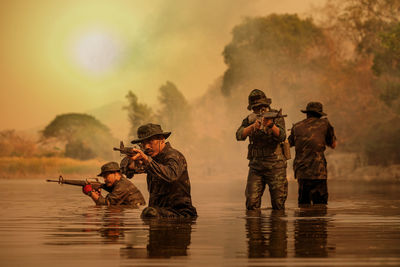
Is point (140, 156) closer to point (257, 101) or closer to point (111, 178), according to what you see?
point (257, 101)

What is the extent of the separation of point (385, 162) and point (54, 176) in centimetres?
2046

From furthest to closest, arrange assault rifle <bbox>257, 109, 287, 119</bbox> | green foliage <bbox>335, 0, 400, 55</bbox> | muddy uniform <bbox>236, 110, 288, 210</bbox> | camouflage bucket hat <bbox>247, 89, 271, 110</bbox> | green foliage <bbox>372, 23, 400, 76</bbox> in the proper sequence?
1. green foliage <bbox>335, 0, 400, 55</bbox>
2. green foliage <bbox>372, 23, 400, 76</bbox>
3. muddy uniform <bbox>236, 110, 288, 210</bbox>
4. camouflage bucket hat <bbox>247, 89, 271, 110</bbox>
5. assault rifle <bbox>257, 109, 287, 119</bbox>

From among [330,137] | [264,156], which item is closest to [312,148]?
[330,137]

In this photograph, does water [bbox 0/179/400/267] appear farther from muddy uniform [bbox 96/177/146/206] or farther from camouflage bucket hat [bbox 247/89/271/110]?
muddy uniform [bbox 96/177/146/206]

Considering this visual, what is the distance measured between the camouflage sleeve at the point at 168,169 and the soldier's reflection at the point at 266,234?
114 centimetres

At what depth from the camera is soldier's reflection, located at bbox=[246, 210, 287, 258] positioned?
→ 943cm

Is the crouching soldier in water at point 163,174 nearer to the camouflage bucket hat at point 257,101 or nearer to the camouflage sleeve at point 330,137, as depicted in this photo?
the camouflage bucket hat at point 257,101

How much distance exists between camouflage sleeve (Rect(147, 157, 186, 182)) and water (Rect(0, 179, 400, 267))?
62 cm

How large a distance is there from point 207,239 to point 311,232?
4.79 feet

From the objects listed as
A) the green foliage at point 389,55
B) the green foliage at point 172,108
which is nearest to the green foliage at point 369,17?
the green foliage at point 389,55

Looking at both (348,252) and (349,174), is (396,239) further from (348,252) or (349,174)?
(349,174)

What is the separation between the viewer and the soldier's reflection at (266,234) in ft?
30.9

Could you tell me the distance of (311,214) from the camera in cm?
1535

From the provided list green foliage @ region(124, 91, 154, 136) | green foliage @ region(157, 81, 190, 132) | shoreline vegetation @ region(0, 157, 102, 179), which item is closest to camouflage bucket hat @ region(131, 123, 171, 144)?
shoreline vegetation @ region(0, 157, 102, 179)
